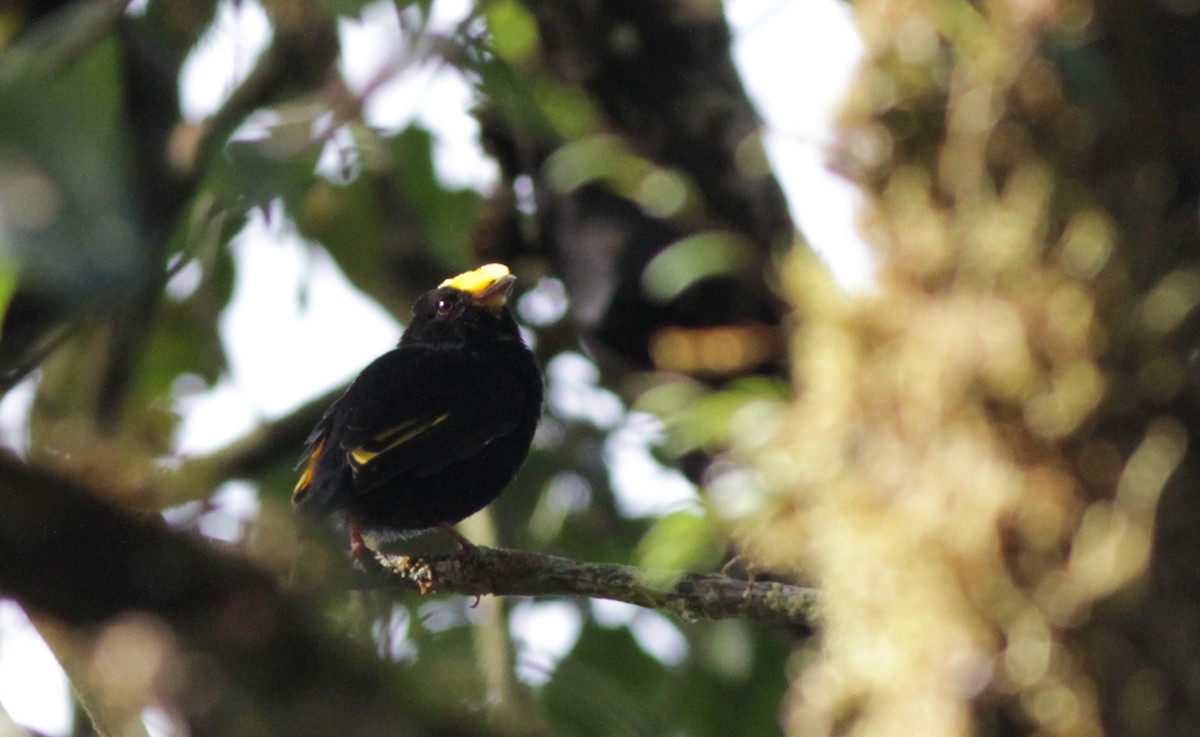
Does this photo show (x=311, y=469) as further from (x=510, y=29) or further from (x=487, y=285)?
(x=510, y=29)

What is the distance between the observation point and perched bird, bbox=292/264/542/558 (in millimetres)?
3609

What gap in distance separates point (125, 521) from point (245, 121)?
3.12 m

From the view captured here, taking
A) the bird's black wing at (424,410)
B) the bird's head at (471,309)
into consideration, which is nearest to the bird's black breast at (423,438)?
the bird's black wing at (424,410)

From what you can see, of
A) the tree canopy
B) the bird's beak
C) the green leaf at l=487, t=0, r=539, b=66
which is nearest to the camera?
the tree canopy

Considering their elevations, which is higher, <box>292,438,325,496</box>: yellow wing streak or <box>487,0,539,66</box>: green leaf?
<box>487,0,539,66</box>: green leaf

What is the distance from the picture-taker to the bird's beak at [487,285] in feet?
14.2

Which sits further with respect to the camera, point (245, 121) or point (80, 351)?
point (80, 351)

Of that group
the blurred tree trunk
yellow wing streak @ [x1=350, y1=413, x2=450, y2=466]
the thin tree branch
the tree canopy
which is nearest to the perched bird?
yellow wing streak @ [x1=350, y1=413, x2=450, y2=466]

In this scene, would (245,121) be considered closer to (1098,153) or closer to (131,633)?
(1098,153)

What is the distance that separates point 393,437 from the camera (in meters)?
3.66

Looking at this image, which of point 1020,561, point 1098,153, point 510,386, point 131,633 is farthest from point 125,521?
point 510,386

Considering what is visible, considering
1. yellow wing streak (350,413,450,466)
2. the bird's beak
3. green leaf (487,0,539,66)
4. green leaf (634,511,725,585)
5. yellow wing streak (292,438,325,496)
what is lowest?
yellow wing streak (292,438,325,496)

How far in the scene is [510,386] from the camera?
161 inches

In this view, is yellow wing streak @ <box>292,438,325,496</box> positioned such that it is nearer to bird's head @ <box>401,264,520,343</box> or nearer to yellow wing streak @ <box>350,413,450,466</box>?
yellow wing streak @ <box>350,413,450,466</box>
